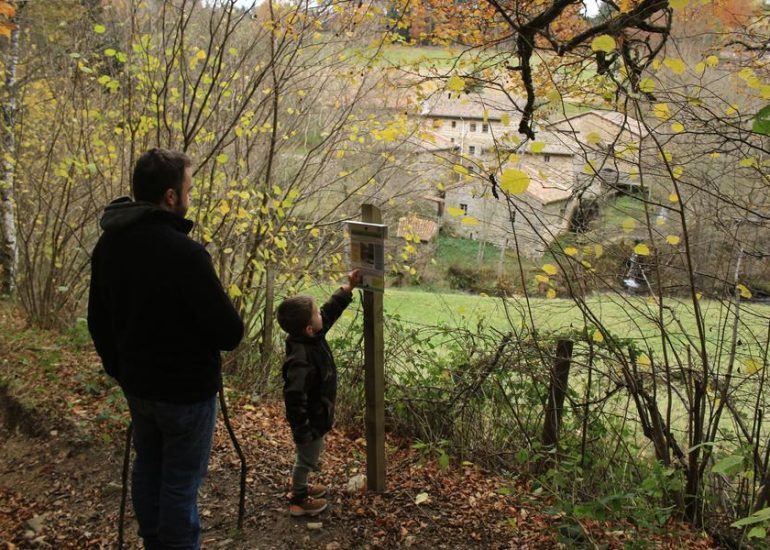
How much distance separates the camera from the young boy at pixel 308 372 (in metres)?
2.87

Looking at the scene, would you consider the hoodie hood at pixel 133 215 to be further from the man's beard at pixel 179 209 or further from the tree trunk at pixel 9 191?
the tree trunk at pixel 9 191

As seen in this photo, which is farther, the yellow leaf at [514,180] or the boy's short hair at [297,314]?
the boy's short hair at [297,314]

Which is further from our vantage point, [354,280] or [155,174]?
[354,280]

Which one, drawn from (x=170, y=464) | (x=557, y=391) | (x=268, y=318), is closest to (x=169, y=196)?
(x=170, y=464)

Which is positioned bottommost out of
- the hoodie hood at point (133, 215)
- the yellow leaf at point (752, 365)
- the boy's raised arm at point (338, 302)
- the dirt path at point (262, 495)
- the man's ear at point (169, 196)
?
the dirt path at point (262, 495)

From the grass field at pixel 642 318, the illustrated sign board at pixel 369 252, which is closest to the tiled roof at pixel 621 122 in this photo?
the grass field at pixel 642 318

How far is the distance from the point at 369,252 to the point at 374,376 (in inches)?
29.0

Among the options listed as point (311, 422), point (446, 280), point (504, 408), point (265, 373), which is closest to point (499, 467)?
point (504, 408)

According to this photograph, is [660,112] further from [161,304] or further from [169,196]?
[161,304]

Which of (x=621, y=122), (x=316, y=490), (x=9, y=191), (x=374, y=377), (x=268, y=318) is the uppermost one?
(x=621, y=122)

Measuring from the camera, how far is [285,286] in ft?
19.5

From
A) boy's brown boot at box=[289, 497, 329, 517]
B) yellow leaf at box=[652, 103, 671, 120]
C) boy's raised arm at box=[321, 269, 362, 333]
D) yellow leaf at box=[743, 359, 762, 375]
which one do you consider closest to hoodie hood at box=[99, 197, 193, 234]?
boy's raised arm at box=[321, 269, 362, 333]

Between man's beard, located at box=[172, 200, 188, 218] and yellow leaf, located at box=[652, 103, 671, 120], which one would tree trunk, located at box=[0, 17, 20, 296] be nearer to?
man's beard, located at box=[172, 200, 188, 218]

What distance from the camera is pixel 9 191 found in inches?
266
